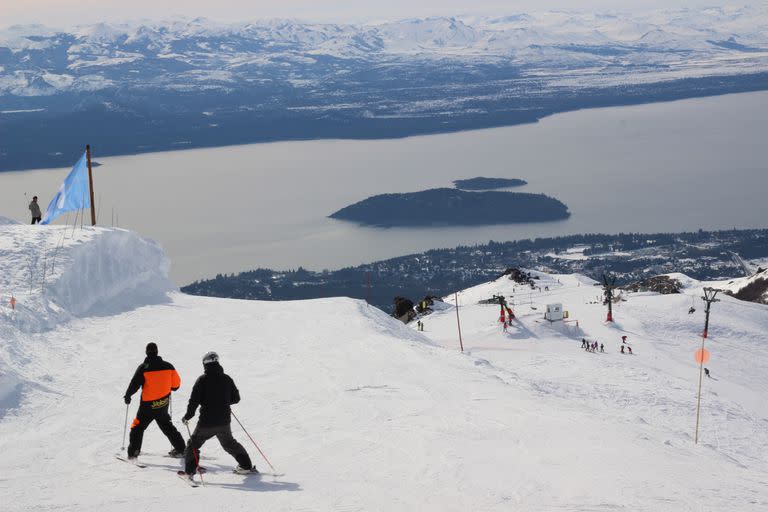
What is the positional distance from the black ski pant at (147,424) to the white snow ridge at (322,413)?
9.9 inches

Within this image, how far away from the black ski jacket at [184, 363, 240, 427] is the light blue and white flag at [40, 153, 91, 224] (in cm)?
1653

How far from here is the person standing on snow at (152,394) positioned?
34.2 feet

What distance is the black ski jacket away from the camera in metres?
9.82

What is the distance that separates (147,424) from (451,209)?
569ft

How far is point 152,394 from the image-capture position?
10.4 meters

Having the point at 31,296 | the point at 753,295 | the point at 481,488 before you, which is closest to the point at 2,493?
the point at 481,488

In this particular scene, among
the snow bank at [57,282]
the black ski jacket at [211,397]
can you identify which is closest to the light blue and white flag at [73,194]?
the snow bank at [57,282]

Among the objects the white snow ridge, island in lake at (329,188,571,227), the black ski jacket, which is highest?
the black ski jacket

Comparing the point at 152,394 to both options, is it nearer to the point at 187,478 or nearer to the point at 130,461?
the point at 130,461

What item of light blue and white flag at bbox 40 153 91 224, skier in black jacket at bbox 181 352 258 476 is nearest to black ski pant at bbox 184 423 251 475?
skier in black jacket at bbox 181 352 258 476

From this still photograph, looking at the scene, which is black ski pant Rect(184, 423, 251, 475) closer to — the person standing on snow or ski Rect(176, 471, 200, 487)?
ski Rect(176, 471, 200, 487)

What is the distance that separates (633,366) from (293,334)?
14.2 metres

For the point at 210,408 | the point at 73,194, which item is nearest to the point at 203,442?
the point at 210,408

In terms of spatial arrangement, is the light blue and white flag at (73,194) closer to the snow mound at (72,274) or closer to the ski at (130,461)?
the snow mound at (72,274)
